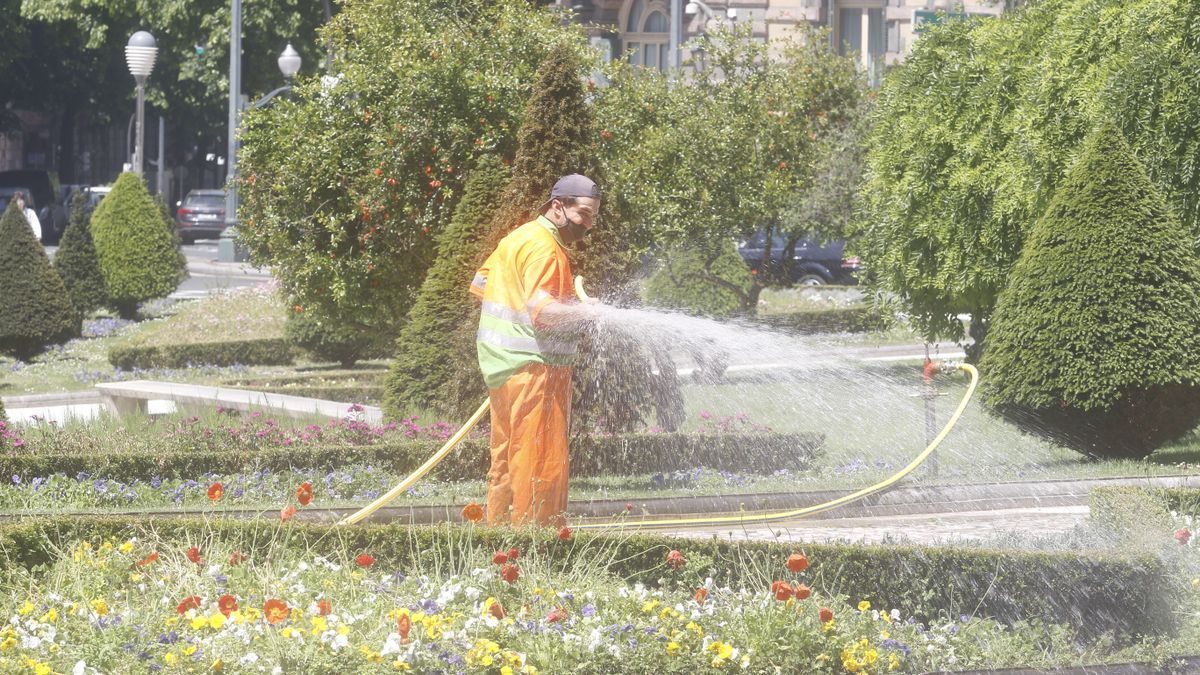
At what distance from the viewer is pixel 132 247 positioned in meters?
23.8

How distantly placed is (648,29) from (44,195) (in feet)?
57.7

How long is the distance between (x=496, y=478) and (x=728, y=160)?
14168mm

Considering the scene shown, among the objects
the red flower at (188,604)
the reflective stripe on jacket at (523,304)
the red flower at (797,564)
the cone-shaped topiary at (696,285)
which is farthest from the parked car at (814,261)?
the red flower at (188,604)

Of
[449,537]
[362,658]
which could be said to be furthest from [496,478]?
[362,658]

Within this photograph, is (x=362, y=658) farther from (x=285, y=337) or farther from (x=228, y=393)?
(x=285, y=337)

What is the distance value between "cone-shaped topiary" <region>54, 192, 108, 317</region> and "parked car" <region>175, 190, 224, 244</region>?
21.7 metres

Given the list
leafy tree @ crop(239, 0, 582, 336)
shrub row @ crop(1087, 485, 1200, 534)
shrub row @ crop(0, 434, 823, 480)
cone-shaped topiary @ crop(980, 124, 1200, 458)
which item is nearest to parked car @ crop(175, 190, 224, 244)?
leafy tree @ crop(239, 0, 582, 336)

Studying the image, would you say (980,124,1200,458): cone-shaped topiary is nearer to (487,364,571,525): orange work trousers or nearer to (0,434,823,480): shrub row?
(0,434,823,480): shrub row

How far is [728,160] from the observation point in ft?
67.3

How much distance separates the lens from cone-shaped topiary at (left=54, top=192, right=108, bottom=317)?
74.7 ft

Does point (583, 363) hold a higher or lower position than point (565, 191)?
lower

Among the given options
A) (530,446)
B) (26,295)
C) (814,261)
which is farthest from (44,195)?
(530,446)

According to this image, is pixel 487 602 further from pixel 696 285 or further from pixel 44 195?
pixel 44 195

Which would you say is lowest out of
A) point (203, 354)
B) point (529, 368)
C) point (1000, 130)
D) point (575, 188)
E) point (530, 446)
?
point (203, 354)
